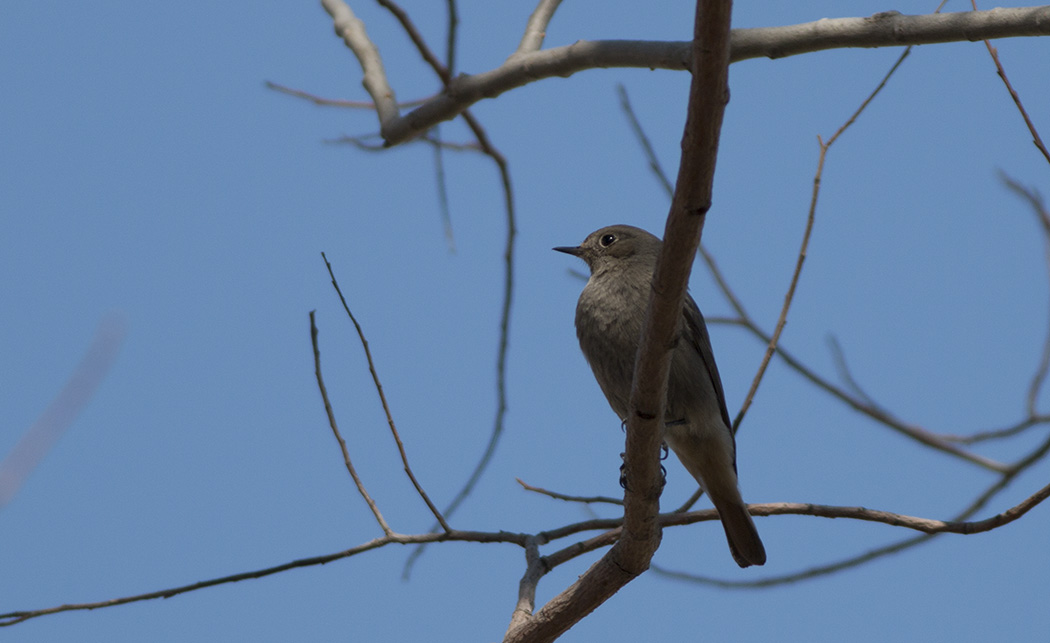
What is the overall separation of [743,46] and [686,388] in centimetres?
247

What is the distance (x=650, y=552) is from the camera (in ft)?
13.3

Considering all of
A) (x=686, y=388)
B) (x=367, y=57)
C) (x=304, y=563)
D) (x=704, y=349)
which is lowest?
(x=304, y=563)

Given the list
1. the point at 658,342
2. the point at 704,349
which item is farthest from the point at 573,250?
the point at 658,342

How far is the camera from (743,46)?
3.80 meters

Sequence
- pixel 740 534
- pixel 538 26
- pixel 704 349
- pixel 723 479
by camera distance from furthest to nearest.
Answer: pixel 704 349, pixel 723 479, pixel 740 534, pixel 538 26

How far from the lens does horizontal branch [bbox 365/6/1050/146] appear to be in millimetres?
3430

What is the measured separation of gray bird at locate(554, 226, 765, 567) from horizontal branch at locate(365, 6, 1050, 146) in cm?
161

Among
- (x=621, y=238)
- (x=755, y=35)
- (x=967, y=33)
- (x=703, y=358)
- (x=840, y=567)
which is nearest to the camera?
(x=967, y=33)

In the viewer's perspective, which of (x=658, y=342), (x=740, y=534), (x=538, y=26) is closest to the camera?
(x=658, y=342)

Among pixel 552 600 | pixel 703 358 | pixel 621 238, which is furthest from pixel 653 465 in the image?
pixel 621 238

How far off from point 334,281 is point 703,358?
9.46 feet

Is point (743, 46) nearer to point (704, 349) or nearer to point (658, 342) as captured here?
point (658, 342)

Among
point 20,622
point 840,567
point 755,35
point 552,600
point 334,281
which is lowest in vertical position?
point 20,622

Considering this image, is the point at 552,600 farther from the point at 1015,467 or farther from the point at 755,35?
the point at 755,35
